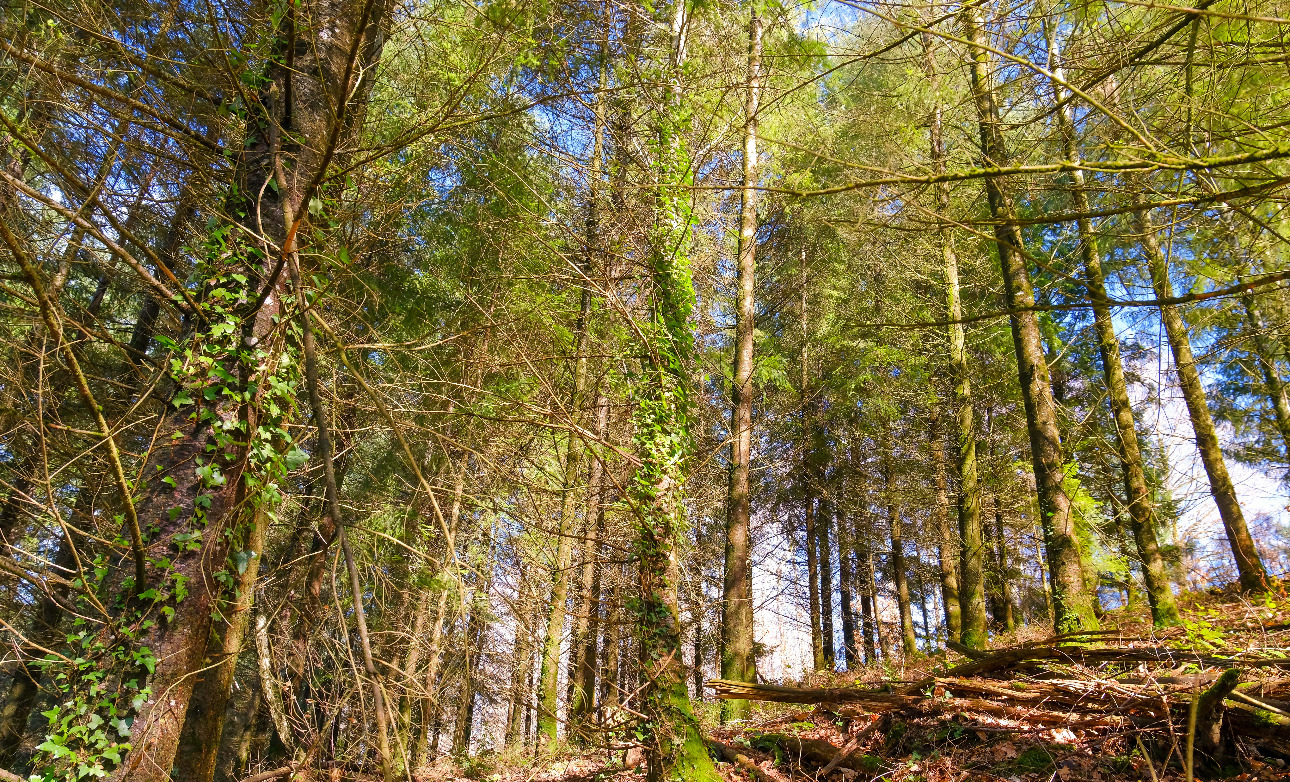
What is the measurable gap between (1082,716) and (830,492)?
12.0 meters

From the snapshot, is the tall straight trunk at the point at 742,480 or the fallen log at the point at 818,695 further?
the tall straight trunk at the point at 742,480

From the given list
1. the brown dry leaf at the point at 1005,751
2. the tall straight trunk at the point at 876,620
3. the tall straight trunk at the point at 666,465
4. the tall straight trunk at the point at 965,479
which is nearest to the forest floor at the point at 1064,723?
the brown dry leaf at the point at 1005,751

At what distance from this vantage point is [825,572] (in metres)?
16.9

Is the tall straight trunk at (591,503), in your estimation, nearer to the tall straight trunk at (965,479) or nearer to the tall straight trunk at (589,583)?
the tall straight trunk at (589,583)

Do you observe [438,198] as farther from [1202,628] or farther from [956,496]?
[956,496]

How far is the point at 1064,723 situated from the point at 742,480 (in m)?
4.25

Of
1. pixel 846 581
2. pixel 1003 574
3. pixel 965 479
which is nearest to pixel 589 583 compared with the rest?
pixel 965 479

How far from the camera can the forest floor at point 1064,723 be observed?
3223 mm

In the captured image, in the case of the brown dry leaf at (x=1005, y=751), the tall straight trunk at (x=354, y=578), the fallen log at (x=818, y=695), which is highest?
the tall straight trunk at (x=354, y=578)

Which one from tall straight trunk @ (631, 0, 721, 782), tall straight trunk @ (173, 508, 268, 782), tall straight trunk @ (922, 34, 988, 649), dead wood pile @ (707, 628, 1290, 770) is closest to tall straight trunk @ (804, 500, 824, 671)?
tall straight trunk @ (922, 34, 988, 649)

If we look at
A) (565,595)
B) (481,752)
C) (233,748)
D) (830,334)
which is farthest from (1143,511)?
(233,748)

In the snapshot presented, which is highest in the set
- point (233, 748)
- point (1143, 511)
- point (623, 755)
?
point (1143, 511)

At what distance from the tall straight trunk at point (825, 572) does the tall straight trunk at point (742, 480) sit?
8.91 meters

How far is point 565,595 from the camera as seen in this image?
25.2 feet
